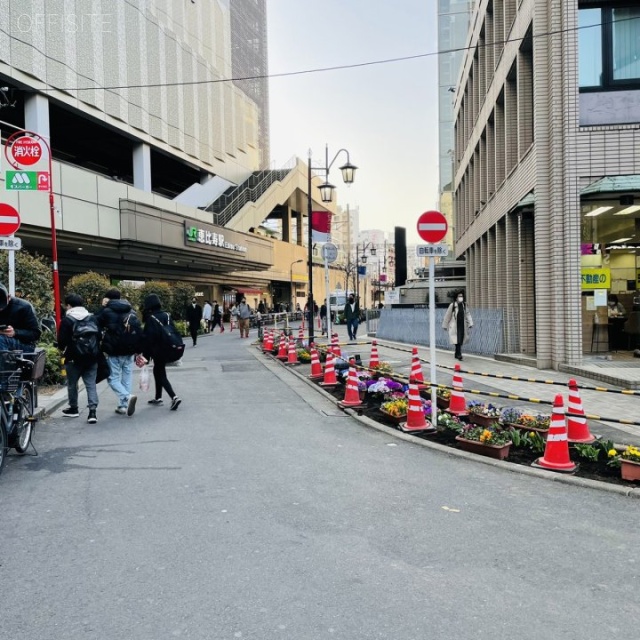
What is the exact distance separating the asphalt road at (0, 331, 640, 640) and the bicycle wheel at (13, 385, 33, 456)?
0.62 ft

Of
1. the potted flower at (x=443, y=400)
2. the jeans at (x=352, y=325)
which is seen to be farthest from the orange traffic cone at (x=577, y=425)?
the jeans at (x=352, y=325)

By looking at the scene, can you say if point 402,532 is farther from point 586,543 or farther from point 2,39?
point 2,39

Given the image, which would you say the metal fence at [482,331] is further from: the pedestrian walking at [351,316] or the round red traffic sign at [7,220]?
the round red traffic sign at [7,220]

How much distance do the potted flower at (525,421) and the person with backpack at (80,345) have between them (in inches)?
221

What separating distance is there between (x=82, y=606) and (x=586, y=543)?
131 inches

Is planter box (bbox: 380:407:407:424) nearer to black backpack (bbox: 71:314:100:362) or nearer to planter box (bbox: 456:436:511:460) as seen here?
planter box (bbox: 456:436:511:460)

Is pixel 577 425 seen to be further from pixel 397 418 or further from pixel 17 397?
pixel 17 397

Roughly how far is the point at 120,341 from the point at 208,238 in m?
30.5

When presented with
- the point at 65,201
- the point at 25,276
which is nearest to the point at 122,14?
the point at 65,201

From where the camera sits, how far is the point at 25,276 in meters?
13.0

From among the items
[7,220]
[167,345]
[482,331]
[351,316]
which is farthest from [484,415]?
[351,316]

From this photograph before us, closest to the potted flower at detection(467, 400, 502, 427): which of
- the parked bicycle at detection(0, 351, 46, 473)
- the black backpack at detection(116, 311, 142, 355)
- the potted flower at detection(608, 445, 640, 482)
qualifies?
the potted flower at detection(608, 445, 640, 482)

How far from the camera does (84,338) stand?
8641 millimetres

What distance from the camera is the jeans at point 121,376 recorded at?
30.6 ft
